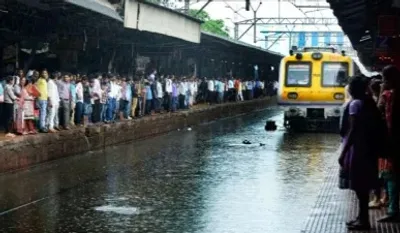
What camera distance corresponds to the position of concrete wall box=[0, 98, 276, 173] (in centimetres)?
1470

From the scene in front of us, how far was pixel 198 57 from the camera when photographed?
41406 millimetres

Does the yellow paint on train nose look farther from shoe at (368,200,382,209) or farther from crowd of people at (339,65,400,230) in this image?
crowd of people at (339,65,400,230)

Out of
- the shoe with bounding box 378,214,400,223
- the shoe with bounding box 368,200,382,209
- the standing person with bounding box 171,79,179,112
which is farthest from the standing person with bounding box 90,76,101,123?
the shoe with bounding box 378,214,400,223

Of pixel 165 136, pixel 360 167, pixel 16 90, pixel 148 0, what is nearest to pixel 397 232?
pixel 360 167

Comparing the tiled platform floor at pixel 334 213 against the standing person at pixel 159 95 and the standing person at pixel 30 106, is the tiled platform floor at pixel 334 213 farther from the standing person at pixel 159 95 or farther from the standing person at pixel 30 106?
the standing person at pixel 159 95

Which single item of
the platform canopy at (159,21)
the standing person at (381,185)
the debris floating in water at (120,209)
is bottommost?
the debris floating in water at (120,209)

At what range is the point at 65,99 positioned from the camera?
19078 millimetres

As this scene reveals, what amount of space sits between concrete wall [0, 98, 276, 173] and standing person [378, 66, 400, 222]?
7.74 m

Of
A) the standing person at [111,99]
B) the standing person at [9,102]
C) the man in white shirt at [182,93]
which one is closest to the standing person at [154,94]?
the man in white shirt at [182,93]

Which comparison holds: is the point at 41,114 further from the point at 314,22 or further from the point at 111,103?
the point at 314,22

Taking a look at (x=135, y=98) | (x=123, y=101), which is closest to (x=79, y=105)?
(x=123, y=101)

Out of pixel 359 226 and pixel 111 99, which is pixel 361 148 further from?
pixel 111 99

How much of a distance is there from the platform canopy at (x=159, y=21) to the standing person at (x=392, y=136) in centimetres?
1162

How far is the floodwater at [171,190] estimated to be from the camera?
9281mm
